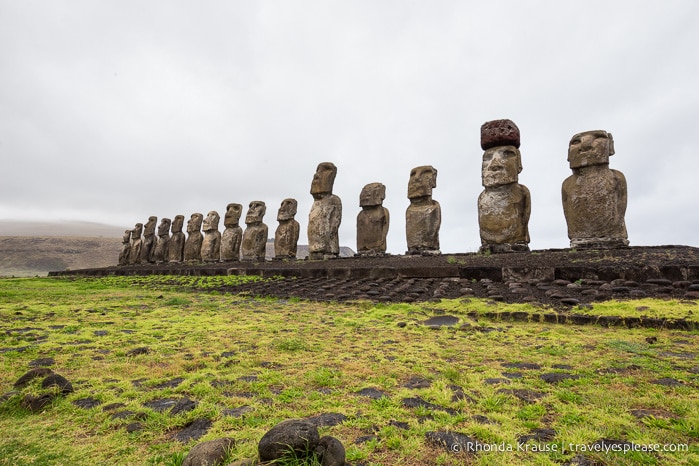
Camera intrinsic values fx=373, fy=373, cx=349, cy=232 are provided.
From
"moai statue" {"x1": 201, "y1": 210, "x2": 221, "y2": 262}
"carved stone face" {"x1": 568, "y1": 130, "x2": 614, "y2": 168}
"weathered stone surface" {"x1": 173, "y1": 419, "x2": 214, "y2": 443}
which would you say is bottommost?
"weathered stone surface" {"x1": 173, "y1": 419, "x2": 214, "y2": 443}

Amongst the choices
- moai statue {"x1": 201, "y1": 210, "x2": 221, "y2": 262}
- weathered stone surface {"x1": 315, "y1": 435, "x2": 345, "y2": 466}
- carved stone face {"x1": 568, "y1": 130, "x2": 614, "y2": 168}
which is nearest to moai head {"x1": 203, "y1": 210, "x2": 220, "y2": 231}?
moai statue {"x1": 201, "y1": 210, "x2": 221, "y2": 262}

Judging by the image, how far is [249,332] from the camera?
4340 mm

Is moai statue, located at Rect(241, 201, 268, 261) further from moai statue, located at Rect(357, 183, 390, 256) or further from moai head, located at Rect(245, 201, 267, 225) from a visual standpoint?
moai statue, located at Rect(357, 183, 390, 256)

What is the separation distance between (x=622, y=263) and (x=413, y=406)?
19.1 feet

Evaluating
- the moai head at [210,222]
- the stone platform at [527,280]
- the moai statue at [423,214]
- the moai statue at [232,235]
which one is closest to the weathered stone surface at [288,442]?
the stone platform at [527,280]

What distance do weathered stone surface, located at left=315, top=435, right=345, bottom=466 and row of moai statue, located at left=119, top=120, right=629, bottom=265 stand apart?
29.8 ft

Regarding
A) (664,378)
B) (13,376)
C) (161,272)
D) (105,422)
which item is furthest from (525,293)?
(161,272)

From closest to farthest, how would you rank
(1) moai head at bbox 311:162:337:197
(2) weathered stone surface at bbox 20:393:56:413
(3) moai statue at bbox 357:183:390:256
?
(2) weathered stone surface at bbox 20:393:56:413 < (3) moai statue at bbox 357:183:390:256 < (1) moai head at bbox 311:162:337:197

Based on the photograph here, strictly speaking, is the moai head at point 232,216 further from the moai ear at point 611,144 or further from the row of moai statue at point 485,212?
the moai ear at point 611,144

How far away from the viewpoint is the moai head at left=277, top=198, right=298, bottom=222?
1622 cm

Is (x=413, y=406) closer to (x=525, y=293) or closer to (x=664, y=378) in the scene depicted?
(x=664, y=378)

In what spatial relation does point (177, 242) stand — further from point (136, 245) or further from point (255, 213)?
point (255, 213)

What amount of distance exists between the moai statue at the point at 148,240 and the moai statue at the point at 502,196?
74.8 feet

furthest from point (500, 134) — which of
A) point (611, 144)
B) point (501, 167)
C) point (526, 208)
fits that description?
point (611, 144)
